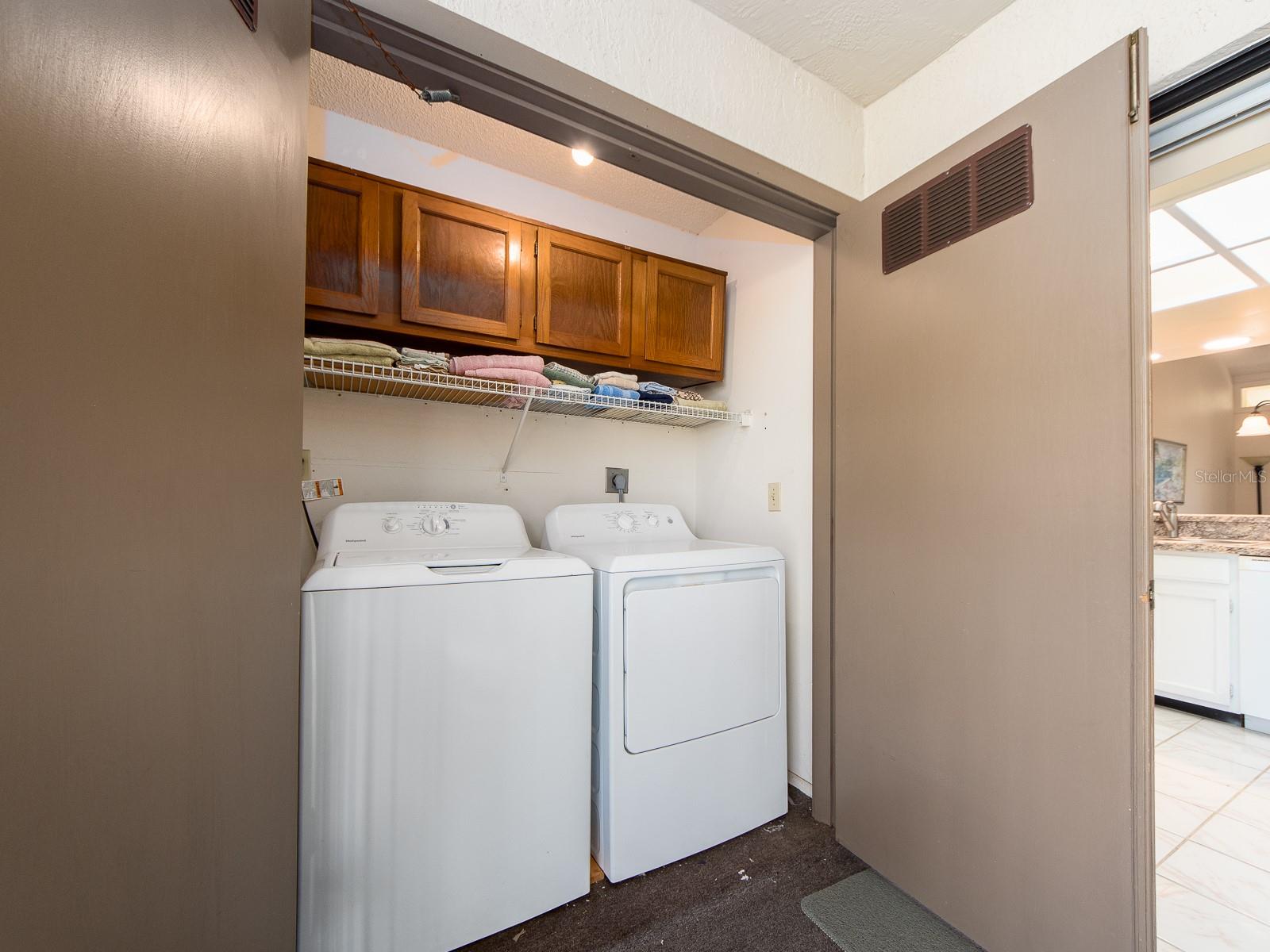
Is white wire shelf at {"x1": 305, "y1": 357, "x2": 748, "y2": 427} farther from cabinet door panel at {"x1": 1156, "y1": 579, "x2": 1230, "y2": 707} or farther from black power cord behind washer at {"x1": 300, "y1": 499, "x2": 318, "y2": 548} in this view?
cabinet door panel at {"x1": 1156, "y1": 579, "x2": 1230, "y2": 707}

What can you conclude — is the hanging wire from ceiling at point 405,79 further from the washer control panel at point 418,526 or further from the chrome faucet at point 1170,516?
the chrome faucet at point 1170,516

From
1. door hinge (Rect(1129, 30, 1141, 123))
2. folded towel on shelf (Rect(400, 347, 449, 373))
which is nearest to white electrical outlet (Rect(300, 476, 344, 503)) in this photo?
folded towel on shelf (Rect(400, 347, 449, 373))

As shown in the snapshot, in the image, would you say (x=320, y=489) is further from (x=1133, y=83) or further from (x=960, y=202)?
(x=1133, y=83)

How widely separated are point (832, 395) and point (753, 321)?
26.4 inches

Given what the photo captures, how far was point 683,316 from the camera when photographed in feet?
7.54

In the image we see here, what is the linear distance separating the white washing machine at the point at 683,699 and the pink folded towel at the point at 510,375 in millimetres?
596

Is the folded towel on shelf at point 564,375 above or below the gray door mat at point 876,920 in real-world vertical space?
above

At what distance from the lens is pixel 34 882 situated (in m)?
0.36

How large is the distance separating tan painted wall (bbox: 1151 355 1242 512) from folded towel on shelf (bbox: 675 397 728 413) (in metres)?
2.65

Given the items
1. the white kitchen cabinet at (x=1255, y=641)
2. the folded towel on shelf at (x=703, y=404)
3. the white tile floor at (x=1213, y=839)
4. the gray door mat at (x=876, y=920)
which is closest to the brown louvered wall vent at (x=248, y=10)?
the folded towel on shelf at (x=703, y=404)

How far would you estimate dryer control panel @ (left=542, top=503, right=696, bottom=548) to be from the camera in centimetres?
195

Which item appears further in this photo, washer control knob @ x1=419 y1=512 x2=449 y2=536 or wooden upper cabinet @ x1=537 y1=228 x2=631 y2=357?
wooden upper cabinet @ x1=537 y1=228 x2=631 y2=357

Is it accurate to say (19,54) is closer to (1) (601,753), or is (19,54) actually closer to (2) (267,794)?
(2) (267,794)

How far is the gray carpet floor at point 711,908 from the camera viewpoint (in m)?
1.33
